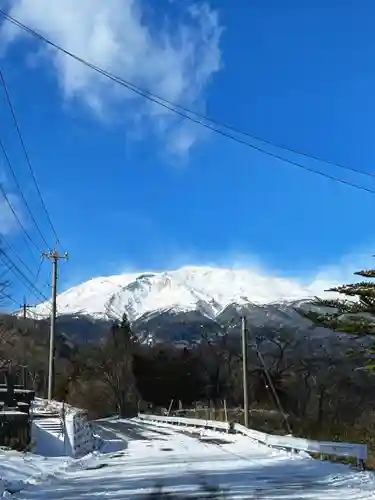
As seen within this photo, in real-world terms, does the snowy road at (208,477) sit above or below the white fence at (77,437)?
below

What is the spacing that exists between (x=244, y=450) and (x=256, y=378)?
183ft

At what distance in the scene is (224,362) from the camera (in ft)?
298

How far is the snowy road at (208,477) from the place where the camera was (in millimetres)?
13227

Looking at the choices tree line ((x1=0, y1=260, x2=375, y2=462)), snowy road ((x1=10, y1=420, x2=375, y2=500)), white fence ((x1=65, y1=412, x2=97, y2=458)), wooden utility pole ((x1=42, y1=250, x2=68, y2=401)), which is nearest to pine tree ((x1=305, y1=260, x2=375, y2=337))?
snowy road ((x1=10, y1=420, x2=375, y2=500))

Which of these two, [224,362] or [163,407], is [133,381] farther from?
[224,362]

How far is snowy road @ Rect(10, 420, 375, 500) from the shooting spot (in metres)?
13.2

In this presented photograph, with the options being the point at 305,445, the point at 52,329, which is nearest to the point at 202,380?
the point at 52,329

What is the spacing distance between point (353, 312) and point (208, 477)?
524 cm

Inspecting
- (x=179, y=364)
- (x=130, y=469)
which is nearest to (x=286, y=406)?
(x=179, y=364)

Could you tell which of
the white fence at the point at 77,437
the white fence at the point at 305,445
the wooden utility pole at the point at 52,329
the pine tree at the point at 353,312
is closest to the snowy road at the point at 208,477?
the white fence at the point at 305,445

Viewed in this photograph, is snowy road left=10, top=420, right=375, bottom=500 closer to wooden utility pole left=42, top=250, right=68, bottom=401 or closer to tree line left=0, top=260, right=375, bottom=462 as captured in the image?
wooden utility pole left=42, top=250, right=68, bottom=401

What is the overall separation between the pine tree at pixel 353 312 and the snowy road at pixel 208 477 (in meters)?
3.23

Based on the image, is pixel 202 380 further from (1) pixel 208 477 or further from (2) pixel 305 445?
(1) pixel 208 477

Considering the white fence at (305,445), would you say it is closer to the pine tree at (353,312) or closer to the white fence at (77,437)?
the pine tree at (353,312)
